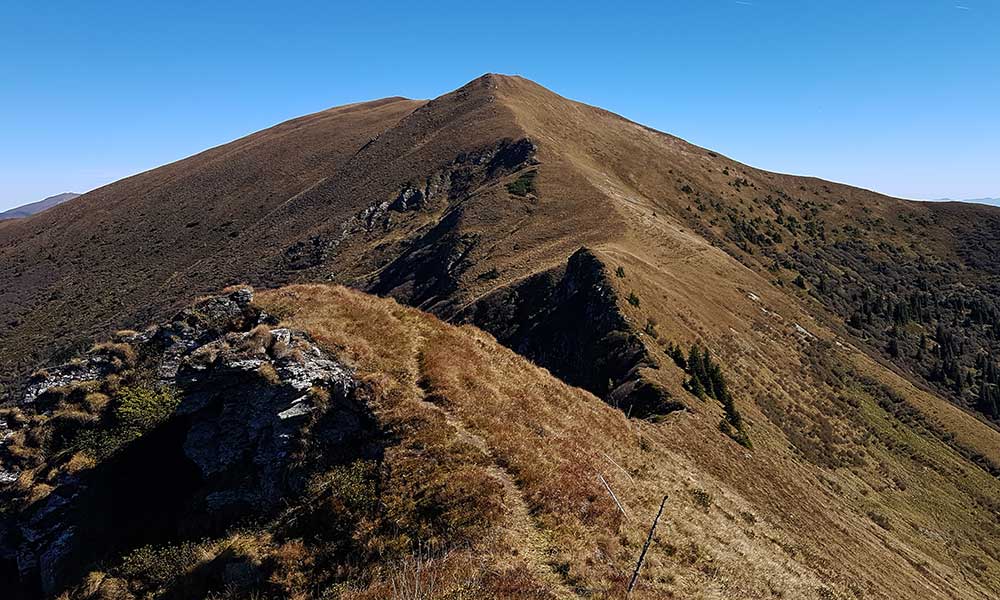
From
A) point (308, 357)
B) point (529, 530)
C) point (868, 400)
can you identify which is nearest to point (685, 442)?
point (529, 530)

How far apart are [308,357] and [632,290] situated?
31619mm

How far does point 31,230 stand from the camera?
142875mm

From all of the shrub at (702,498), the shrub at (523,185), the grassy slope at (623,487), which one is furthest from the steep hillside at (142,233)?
the shrub at (702,498)

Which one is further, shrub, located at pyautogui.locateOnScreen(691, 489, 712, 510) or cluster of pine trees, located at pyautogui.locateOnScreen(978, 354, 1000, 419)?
cluster of pine trees, located at pyautogui.locateOnScreen(978, 354, 1000, 419)

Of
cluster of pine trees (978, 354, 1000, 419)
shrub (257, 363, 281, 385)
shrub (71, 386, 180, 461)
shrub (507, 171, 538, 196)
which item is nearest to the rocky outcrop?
shrub (257, 363, 281, 385)

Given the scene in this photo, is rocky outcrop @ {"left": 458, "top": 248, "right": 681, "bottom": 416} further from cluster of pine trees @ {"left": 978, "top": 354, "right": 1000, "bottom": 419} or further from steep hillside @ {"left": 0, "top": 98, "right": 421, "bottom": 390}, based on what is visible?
cluster of pine trees @ {"left": 978, "top": 354, "right": 1000, "bottom": 419}

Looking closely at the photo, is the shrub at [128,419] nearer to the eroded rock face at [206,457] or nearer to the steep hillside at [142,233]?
the eroded rock face at [206,457]

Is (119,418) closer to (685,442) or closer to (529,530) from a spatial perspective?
(529,530)

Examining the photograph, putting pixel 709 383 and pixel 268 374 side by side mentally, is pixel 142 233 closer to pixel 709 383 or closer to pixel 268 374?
pixel 268 374

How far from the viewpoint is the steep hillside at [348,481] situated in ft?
40.2

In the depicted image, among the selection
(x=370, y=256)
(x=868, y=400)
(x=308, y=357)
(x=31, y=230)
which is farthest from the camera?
(x=31, y=230)

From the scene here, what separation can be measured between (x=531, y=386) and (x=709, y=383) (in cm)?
1984

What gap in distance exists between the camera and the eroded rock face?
14766 millimetres

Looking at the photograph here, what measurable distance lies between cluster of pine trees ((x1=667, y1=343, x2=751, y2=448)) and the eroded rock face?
2397 centimetres
